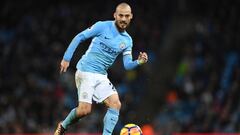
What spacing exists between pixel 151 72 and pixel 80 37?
7.79 metres

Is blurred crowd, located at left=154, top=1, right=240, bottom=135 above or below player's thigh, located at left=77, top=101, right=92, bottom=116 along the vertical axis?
below

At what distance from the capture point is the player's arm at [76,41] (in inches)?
407

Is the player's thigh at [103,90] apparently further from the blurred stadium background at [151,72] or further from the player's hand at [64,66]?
the blurred stadium background at [151,72]

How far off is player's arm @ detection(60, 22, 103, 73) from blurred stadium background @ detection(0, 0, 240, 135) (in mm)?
6122

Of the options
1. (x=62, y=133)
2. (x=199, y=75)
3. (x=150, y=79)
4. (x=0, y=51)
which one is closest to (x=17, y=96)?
(x=0, y=51)

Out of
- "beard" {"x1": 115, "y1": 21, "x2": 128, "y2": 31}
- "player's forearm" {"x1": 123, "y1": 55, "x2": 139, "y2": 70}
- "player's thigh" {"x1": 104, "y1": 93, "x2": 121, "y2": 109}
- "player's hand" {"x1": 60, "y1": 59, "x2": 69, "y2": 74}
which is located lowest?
"player's thigh" {"x1": 104, "y1": 93, "x2": 121, "y2": 109}

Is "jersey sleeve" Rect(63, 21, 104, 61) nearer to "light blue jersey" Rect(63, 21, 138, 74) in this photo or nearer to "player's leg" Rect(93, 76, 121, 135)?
"light blue jersey" Rect(63, 21, 138, 74)

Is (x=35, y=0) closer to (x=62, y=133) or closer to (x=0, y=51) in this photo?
(x=0, y=51)

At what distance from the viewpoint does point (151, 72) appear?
715 inches

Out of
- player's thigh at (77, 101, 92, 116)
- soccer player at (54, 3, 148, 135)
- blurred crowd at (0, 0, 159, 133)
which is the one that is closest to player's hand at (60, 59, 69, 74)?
soccer player at (54, 3, 148, 135)

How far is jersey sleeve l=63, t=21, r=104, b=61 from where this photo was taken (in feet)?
34.1

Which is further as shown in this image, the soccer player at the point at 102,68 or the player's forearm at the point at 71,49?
the soccer player at the point at 102,68

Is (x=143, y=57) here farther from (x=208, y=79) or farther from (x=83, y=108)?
(x=208, y=79)

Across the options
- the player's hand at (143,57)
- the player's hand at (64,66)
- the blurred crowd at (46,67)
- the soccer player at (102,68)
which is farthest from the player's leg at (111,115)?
the blurred crowd at (46,67)
